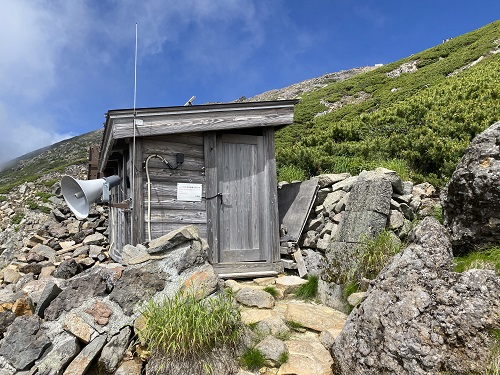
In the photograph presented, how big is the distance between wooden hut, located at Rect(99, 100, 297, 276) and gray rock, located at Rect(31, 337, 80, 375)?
2.51m

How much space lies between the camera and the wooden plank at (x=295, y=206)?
837 cm

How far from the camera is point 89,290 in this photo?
17.2 feet

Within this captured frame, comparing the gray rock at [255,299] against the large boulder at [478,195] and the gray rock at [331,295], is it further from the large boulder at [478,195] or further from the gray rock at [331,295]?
the large boulder at [478,195]

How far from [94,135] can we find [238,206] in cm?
6205

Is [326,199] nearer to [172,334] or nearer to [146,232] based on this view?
[146,232]

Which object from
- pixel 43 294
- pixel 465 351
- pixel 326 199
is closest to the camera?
pixel 465 351

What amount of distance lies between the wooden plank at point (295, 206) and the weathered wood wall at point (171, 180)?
205 centimetres

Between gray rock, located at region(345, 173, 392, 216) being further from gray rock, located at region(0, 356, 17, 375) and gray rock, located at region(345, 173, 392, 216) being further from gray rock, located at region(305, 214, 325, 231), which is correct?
gray rock, located at region(0, 356, 17, 375)

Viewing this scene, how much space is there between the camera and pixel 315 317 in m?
5.16

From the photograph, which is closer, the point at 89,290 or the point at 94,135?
the point at 89,290

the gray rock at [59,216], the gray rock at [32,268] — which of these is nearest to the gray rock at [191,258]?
the gray rock at [32,268]

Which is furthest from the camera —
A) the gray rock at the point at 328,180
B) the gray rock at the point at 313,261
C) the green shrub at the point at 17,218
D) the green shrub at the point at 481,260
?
the green shrub at the point at 17,218

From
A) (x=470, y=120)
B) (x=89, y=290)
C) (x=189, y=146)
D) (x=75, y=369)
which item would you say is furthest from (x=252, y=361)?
(x=470, y=120)

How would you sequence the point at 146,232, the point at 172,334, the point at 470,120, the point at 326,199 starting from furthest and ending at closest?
the point at 470,120 < the point at 326,199 < the point at 146,232 < the point at 172,334
